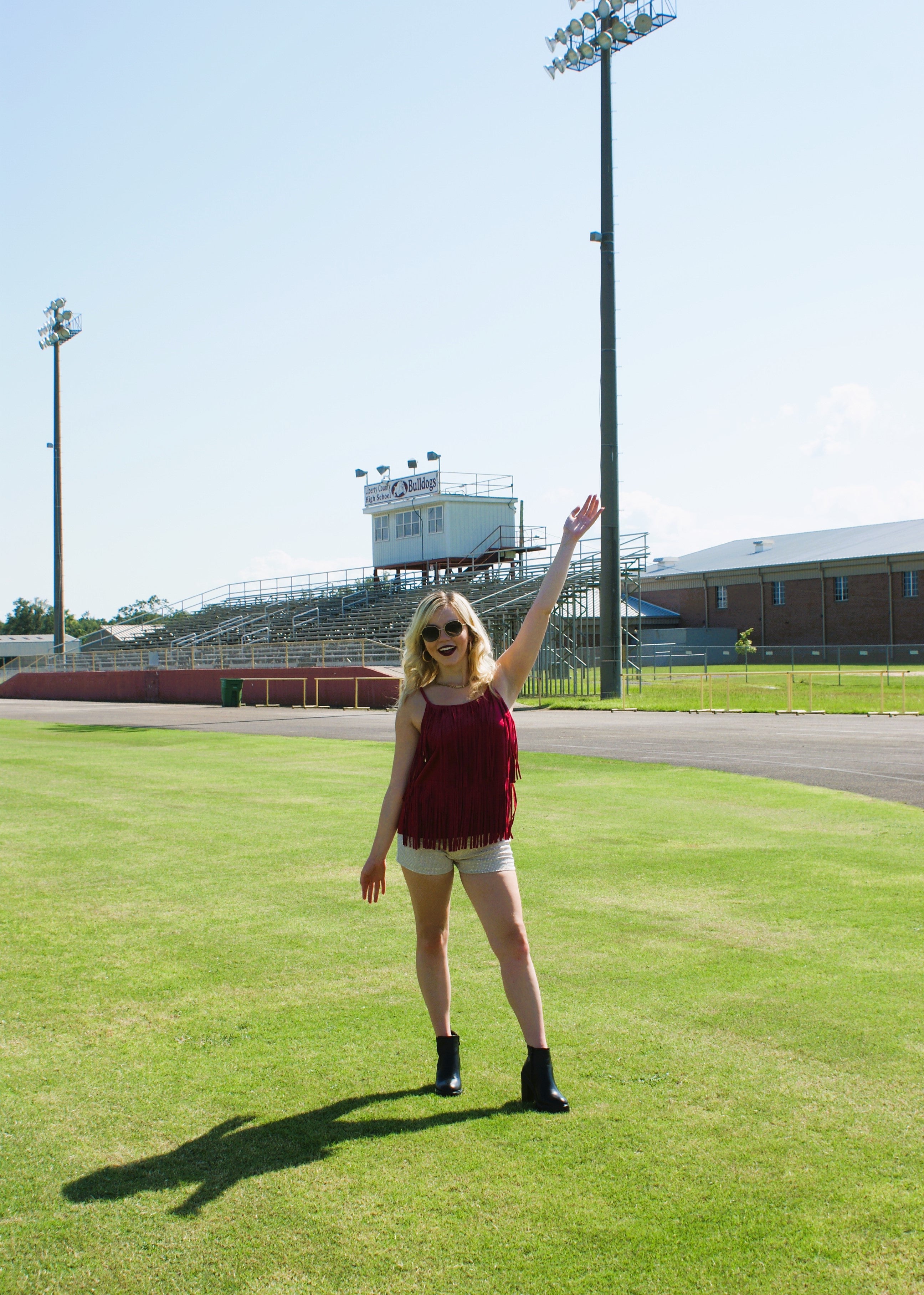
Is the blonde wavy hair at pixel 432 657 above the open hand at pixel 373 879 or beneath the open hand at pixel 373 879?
above

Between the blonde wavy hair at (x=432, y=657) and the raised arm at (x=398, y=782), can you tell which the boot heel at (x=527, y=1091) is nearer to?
the raised arm at (x=398, y=782)

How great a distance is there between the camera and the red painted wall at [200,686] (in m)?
37.2

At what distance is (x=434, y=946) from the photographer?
418 centimetres

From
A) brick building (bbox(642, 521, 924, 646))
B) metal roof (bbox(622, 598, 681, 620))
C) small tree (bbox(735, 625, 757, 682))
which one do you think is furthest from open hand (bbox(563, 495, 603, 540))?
metal roof (bbox(622, 598, 681, 620))

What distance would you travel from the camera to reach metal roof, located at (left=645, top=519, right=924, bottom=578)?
62250 millimetres

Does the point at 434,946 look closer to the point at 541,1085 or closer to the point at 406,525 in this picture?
the point at 541,1085

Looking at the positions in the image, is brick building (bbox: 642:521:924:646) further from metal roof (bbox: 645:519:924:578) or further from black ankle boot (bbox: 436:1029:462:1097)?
black ankle boot (bbox: 436:1029:462:1097)

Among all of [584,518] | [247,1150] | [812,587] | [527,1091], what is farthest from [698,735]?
[812,587]

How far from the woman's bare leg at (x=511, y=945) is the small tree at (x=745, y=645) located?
4409cm

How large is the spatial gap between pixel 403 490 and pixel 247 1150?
2145 inches

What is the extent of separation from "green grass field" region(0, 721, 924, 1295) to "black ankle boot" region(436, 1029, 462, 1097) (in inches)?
2.5

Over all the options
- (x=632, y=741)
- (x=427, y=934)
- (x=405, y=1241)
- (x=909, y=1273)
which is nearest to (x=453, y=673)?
(x=427, y=934)

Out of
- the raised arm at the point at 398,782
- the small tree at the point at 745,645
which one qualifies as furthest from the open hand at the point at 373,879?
the small tree at the point at 745,645

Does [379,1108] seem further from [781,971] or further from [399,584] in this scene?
[399,584]
